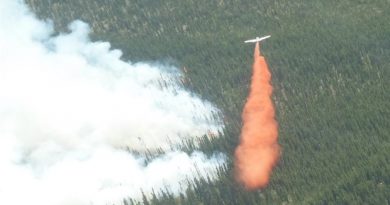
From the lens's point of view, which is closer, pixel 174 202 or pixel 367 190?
pixel 367 190

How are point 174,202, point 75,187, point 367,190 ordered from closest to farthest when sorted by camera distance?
point 367,190 → point 174,202 → point 75,187

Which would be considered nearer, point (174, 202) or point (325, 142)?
point (174, 202)

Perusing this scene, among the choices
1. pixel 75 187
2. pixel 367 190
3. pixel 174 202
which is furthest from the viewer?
pixel 75 187

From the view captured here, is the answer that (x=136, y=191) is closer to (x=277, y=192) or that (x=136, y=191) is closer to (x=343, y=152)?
(x=277, y=192)

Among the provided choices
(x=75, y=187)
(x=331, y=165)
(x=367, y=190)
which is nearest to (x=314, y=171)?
(x=331, y=165)

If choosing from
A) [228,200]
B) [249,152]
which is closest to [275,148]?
[249,152]

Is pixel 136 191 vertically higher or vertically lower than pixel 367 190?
higher

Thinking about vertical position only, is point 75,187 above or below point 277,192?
above

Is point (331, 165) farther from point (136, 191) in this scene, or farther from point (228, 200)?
point (136, 191)
